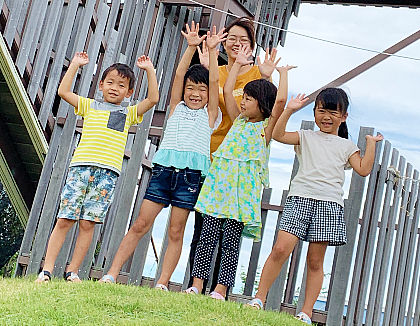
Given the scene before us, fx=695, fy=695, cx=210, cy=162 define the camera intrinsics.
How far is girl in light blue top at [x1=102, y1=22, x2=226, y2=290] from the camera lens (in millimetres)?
4074

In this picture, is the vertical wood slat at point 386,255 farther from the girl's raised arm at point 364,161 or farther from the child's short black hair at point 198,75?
the child's short black hair at point 198,75

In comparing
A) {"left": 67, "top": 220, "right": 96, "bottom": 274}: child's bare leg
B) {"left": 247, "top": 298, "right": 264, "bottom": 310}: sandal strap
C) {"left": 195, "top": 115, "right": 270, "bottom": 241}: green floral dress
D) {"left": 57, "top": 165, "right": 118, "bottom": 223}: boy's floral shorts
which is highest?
{"left": 195, "top": 115, "right": 270, "bottom": 241}: green floral dress

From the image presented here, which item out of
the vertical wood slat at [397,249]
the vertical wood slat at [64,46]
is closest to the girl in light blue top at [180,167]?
the vertical wood slat at [397,249]

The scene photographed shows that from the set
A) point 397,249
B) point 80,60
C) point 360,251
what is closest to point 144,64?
point 80,60

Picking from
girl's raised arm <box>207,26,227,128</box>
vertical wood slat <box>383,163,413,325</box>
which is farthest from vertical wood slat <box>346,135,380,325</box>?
girl's raised arm <box>207,26,227,128</box>

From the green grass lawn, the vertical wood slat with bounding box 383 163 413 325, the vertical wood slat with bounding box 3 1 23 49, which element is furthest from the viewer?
→ the vertical wood slat with bounding box 3 1 23 49

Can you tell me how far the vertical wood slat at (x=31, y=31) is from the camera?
19.4 ft

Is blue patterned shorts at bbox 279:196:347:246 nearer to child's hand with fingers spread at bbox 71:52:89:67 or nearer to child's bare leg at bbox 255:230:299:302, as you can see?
child's bare leg at bbox 255:230:299:302

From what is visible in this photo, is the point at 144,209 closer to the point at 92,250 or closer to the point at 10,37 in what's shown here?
the point at 92,250

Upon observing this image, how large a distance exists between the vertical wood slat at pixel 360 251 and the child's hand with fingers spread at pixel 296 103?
0.82 metres

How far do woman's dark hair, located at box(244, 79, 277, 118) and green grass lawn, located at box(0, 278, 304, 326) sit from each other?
123 cm

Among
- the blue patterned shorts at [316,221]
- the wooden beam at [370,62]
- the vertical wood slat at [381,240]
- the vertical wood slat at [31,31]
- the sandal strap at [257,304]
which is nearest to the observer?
the sandal strap at [257,304]

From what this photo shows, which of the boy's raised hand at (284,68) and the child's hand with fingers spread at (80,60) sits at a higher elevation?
the boy's raised hand at (284,68)

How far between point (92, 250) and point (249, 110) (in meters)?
1.62
